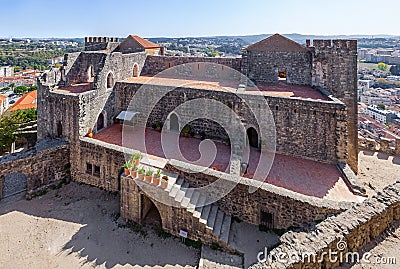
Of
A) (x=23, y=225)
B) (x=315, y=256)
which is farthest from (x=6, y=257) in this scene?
(x=315, y=256)

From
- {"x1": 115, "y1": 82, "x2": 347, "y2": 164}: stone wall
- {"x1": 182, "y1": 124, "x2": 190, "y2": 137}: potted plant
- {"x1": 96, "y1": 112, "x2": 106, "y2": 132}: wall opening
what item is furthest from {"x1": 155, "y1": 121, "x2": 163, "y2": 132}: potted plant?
{"x1": 96, "y1": 112, "x2": 106, "y2": 132}: wall opening

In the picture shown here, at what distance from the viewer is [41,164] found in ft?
44.3

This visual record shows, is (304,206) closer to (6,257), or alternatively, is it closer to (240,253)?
(240,253)

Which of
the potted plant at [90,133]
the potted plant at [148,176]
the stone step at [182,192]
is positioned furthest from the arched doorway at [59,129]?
the stone step at [182,192]

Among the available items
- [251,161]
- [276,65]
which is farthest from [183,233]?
[276,65]

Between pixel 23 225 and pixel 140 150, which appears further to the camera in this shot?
pixel 140 150

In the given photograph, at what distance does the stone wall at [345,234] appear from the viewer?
17.0 ft

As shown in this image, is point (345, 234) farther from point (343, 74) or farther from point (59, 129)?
point (59, 129)

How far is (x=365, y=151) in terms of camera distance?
1686cm

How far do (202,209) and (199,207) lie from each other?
0.46ft

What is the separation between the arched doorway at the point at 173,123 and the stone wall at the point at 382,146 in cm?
1166

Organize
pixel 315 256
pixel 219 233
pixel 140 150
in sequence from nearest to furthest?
pixel 315 256 < pixel 219 233 < pixel 140 150

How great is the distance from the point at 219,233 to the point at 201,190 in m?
1.90

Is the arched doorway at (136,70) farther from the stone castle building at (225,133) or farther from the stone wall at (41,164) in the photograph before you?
the stone wall at (41,164)
